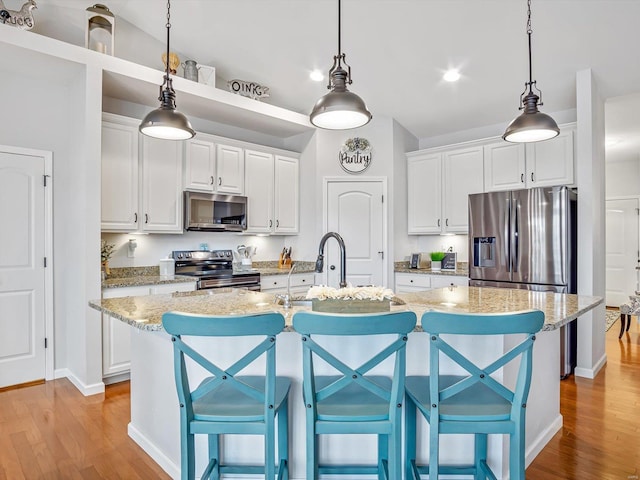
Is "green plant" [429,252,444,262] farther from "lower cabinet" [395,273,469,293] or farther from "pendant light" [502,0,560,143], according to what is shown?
"pendant light" [502,0,560,143]

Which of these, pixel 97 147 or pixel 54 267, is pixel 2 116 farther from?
pixel 54 267

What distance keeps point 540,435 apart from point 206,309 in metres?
2.08

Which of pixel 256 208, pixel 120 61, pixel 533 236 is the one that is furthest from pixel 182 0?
pixel 533 236

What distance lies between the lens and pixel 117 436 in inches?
96.4

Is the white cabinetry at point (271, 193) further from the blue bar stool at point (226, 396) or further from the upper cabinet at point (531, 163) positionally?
the blue bar stool at point (226, 396)

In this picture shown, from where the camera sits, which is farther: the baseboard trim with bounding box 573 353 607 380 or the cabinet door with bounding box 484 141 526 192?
the cabinet door with bounding box 484 141 526 192

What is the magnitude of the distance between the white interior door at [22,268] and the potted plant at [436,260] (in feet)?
14.0

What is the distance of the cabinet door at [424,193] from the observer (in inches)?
194

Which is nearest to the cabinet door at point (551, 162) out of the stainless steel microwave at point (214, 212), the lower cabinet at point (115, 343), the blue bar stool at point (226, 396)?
the stainless steel microwave at point (214, 212)

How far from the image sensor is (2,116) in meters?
3.31

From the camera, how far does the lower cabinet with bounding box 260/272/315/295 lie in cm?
448

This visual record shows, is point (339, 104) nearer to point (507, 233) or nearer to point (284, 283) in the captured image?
point (507, 233)

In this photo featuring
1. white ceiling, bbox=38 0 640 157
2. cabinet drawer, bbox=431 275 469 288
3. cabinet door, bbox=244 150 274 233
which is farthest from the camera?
cabinet door, bbox=244 150 274 233

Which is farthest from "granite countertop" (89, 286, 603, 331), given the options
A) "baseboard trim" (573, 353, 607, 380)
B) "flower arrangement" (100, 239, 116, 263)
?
"baseboard trim" (573, 353, 607, 380)
